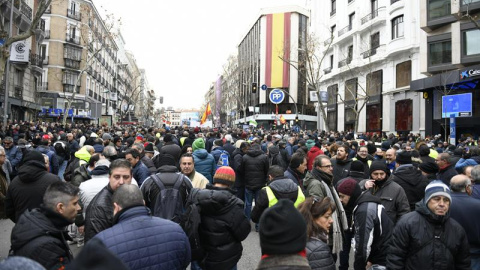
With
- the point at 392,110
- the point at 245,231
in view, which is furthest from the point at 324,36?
the point at 245,231

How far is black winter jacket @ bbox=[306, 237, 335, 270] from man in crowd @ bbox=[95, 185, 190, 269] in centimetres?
101

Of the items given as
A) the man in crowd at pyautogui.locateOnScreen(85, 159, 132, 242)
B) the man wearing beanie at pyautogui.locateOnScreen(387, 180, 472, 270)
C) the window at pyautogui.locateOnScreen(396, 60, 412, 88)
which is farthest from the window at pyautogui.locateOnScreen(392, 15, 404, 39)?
the man in crowd at pyautogui.locateOnScreen(85, 159, 132, 242)

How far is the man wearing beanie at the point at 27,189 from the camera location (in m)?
4.39

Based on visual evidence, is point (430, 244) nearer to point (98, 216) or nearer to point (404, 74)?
point (98, 216)

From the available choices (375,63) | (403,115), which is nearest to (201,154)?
(403,115)

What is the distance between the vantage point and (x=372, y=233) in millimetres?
3877

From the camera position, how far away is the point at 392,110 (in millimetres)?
30312

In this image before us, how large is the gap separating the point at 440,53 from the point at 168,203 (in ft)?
83.5

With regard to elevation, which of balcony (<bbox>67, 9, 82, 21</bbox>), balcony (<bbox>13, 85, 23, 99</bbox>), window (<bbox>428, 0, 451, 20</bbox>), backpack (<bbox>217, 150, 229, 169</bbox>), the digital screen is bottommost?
backpack (<bbox>217, 150, 229, 169</bbox>)

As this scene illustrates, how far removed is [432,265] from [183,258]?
2230 mm

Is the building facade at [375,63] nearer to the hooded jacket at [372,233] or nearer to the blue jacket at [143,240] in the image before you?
the hooded jacket at [372,233]

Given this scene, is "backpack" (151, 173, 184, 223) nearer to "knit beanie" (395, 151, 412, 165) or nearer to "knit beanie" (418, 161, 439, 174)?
"knit beanie" (395, 151, 412, 165)

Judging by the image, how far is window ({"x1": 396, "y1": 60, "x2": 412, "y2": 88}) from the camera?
2862 cm

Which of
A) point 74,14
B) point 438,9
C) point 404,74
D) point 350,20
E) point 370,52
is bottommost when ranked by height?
point 404,74
